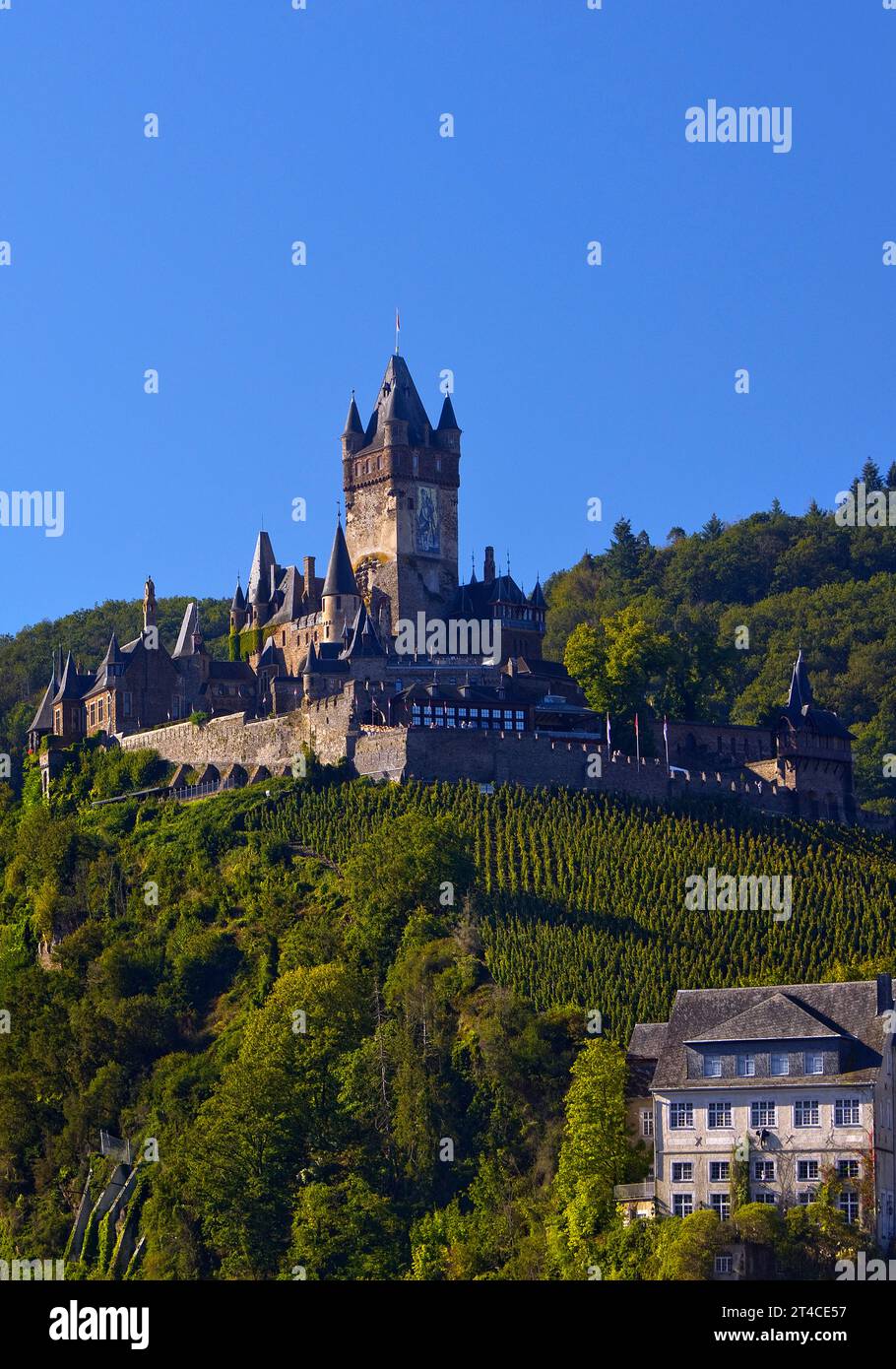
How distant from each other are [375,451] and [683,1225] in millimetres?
54745

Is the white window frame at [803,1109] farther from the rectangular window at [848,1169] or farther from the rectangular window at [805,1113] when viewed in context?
the rectangular window at [848,1169]

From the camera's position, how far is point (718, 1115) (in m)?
73.9

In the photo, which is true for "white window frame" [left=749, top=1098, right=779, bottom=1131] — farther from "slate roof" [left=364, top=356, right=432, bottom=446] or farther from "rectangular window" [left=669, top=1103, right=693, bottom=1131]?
"slate roof" [left=364, top=356, right=432, bottom=446]

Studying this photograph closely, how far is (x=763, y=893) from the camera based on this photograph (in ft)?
310

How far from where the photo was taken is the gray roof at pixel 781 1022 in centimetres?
7350

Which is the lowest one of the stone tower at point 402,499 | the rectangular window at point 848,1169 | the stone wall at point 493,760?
the rectangular window at point 848,1169

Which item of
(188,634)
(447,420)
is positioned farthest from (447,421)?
(188,634)

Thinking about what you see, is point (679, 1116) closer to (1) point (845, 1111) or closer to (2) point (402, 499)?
(1) point (845, 1111)

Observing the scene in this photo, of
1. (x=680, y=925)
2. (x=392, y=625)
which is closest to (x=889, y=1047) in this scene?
(x=680, y=925)

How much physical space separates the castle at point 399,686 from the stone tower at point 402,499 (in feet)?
0.25

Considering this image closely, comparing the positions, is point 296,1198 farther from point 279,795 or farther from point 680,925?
point 279,795

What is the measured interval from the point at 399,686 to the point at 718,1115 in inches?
1430

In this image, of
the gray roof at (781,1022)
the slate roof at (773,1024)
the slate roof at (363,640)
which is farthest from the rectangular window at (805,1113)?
the slate roof at (363,640)

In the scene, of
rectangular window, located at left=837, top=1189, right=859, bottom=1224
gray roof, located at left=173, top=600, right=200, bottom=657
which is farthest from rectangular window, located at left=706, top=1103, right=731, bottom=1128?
gray roof, located at left=173, top=600, right=200, bottom=657
